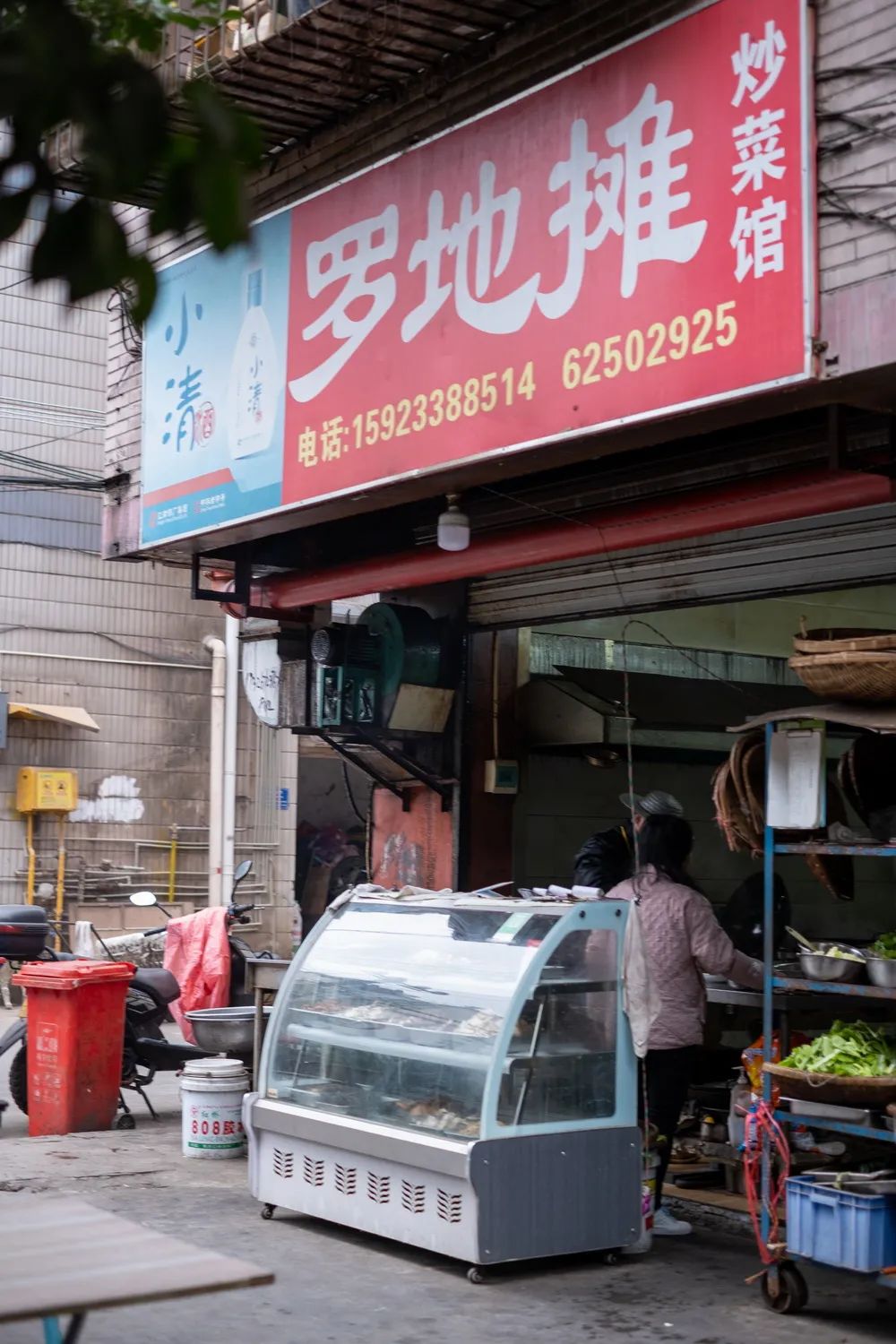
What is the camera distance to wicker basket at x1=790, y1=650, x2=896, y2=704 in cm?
577

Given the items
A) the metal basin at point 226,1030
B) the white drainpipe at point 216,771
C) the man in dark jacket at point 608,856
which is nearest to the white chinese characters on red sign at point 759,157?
the man in dark jacket at point 608,856

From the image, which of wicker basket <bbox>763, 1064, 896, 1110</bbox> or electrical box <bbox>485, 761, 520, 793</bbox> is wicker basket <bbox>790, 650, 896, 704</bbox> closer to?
wicker basket <bbox>763, 1064, 896, 1110</bbox>

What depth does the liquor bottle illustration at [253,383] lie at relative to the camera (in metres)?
8.16

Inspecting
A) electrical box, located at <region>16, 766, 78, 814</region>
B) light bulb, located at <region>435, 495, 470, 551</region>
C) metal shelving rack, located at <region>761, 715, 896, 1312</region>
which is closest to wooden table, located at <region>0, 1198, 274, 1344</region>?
metal shelving rack, located at <region>761, 715, 896, 1312</region>

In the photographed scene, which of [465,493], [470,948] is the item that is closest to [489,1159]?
[470,948]

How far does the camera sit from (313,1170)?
7.00 meters

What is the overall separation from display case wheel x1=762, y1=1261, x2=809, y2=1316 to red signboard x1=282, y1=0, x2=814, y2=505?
10.9ft

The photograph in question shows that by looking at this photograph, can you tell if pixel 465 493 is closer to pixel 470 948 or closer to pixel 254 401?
pixel 254 401

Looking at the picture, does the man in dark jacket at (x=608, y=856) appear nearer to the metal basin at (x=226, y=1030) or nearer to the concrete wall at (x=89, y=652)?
the metal basin at (x=226, y=1030)

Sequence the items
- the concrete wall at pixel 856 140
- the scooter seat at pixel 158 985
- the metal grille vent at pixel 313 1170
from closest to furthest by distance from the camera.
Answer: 1. the concrete wall at pixel 856 140
2. the metal grille vent at pixel 313 1170
3. the scooter seat at pixel 158 985

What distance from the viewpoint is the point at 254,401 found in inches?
326

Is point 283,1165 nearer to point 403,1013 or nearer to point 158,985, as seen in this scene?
point 403,1013

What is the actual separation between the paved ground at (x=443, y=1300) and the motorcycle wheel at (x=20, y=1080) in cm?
241

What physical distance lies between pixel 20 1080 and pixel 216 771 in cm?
792
